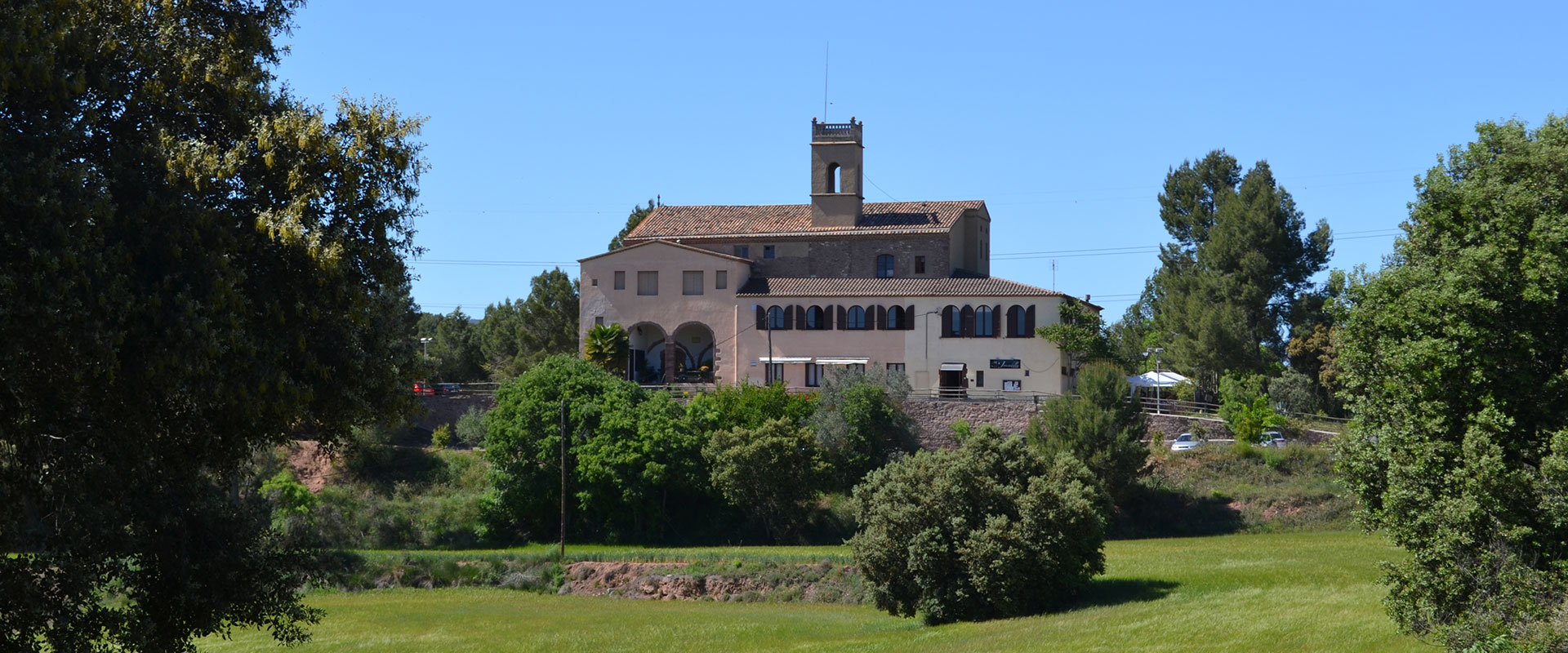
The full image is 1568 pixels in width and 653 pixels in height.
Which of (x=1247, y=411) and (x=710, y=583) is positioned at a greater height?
(x=1247, y=411)

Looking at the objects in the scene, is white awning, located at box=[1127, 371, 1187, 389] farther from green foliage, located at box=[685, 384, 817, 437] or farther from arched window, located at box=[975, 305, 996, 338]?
green foliage, located at box=[685, 384, 817, 437]

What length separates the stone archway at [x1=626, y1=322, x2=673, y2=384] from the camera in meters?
67.8

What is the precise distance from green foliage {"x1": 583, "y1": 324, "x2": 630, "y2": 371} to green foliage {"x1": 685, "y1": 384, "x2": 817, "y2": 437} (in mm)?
7523

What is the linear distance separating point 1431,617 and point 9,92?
19.3 metres

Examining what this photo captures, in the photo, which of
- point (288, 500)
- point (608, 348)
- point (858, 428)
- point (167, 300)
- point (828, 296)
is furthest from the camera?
point (608, 348)

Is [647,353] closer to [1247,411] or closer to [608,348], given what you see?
[608,348]

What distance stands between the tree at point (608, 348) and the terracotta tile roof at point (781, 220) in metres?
6.53

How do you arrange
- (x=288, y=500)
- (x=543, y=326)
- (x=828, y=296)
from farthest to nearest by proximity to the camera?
(x=543, y=326) → (x=828, y=296) → (x=288, y=500)

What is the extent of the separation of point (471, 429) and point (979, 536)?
32.7m

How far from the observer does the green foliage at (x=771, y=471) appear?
54.1 metres

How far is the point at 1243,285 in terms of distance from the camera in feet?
241

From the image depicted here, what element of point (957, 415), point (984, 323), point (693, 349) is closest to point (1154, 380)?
point (984, 323)

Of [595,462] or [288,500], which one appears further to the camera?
[595,462]

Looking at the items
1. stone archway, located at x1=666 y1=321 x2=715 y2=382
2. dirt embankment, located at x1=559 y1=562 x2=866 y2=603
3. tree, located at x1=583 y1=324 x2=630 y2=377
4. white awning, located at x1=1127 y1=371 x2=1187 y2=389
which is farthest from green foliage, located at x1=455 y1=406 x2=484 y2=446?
white awning, located at x1=1127 y1=371 x2=1187 y2=389
